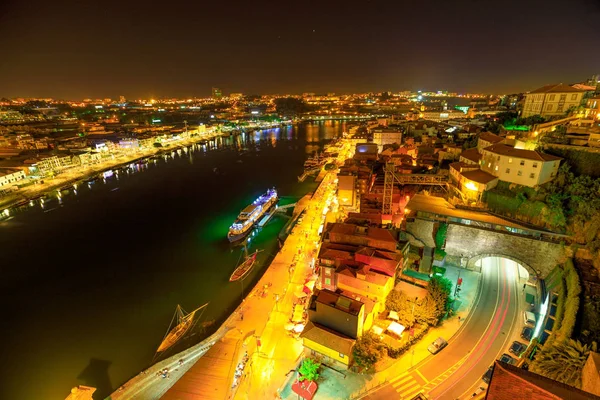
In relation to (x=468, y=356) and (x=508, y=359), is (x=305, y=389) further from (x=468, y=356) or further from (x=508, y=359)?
(x=508, y=359)

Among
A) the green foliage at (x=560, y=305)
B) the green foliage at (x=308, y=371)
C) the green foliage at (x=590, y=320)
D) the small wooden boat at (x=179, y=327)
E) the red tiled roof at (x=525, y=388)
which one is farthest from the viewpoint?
the small wooden boat at (x=179, y=327)

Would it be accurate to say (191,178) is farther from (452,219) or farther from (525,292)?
(525,292)

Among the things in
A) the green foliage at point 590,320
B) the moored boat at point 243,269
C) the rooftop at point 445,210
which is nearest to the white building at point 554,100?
the rooftop at point 445,210

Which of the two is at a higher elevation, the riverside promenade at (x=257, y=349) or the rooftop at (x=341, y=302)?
the rooftop at (x=341, y=302)

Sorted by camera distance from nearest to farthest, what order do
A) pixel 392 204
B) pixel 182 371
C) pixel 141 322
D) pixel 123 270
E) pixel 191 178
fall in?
pixel 182 371
pixel 141 322
pixel 123 270
pixel 392 204
pixel 191 178

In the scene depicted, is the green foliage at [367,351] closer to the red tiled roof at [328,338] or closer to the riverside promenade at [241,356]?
the red tiled roof at [328,338]

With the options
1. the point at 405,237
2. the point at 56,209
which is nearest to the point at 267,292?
the point at 405,237
